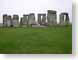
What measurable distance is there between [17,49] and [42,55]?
0.20 m

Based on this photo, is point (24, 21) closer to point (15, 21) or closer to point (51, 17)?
point (15, 21)

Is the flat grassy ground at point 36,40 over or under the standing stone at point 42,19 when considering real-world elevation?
under

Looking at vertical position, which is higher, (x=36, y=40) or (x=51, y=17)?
(x=51, y=17)

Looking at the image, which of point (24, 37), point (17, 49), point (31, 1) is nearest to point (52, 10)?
point (31, 1)

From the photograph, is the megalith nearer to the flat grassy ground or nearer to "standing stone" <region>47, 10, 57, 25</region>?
the flat grassy ground

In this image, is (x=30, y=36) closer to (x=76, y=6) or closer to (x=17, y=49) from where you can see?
(x=17, y=49)

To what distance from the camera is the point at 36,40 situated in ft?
3.37

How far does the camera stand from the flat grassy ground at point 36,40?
102cm

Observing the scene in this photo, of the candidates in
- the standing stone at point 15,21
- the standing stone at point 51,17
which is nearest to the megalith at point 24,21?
the standing stone at point 15,21

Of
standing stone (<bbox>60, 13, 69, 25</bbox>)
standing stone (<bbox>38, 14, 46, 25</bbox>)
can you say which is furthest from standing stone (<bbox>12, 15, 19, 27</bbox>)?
standing stone (<bbox>60, 13, 69, 25</bbox>)

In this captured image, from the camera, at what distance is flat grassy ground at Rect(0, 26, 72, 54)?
1.02 meters

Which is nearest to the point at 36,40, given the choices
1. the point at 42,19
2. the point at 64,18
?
the point at 42,19

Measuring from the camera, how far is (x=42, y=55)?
41.2 inches

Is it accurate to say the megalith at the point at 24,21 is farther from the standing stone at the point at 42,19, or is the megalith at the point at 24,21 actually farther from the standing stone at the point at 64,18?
the standing stone at the point at 64,18
